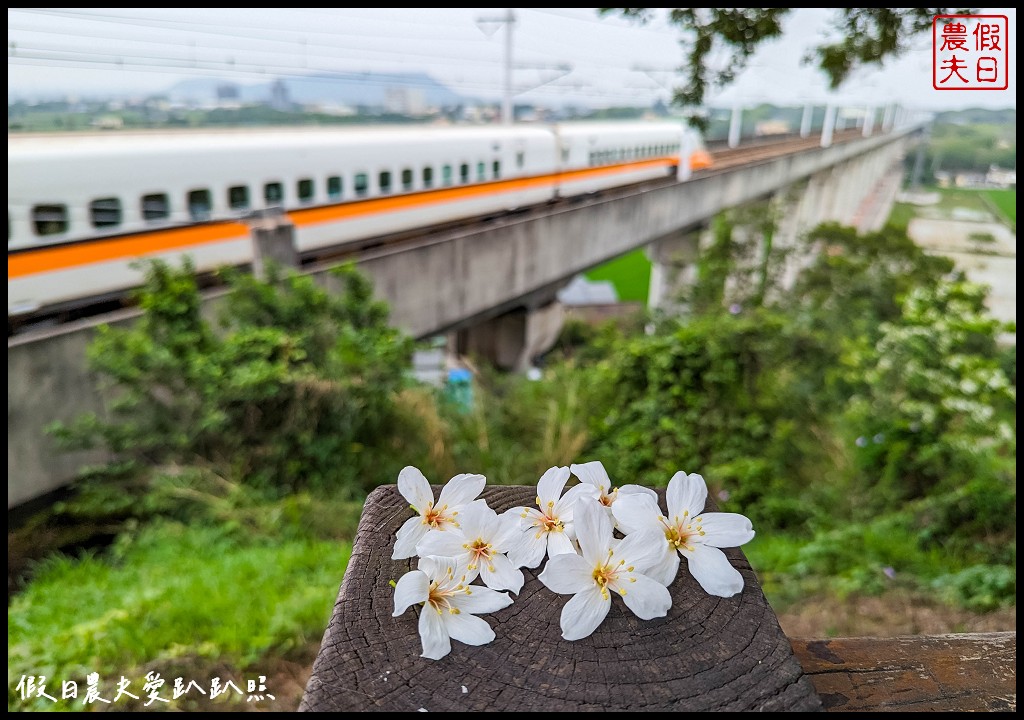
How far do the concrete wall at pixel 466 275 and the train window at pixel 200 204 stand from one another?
5.05ft

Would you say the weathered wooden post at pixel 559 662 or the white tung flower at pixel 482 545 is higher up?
the white tung flower at pixel 482 545

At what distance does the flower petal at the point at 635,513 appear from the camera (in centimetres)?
86

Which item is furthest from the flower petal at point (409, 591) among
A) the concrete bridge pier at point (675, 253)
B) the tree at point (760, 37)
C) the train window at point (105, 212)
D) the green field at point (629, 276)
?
the green field at point (629, 276)

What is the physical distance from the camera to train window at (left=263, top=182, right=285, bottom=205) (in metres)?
7.87

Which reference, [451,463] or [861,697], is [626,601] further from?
[451,463]

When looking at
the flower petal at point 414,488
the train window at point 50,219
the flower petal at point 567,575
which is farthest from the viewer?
the train window at point 50,219

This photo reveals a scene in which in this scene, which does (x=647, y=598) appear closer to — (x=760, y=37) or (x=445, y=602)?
(x=445, y=602)

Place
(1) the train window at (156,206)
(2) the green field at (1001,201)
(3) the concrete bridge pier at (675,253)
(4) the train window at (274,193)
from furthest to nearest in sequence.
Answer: (3) the concrete bridge pier at (675,253), (4) the train window at (274,193), (2) the green field at (1001,201), (1) the train window at (156,206)

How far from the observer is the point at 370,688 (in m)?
0.68

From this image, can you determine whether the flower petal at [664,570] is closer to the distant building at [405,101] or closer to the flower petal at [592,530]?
the flower petal at [592,530]

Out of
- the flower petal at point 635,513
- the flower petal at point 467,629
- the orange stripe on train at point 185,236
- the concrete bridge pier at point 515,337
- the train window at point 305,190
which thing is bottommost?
the concrete bridge pier at point 515,337

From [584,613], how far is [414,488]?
0.28 meters

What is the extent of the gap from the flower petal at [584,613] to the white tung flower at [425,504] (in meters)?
0.20

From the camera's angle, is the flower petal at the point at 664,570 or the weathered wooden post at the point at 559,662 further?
the flower petal at the point at 664,570
